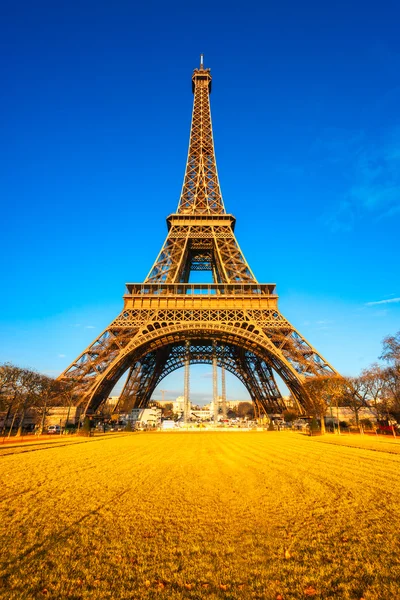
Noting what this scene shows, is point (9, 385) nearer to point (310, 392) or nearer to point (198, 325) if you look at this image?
point (198, 325)

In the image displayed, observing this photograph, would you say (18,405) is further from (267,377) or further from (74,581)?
(74,581)

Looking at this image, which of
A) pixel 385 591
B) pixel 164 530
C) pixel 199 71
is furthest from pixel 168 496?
pixel 199 71

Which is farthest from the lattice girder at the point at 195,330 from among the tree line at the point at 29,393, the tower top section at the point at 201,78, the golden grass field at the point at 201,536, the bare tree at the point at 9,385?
the tower top section at the point at 201,78

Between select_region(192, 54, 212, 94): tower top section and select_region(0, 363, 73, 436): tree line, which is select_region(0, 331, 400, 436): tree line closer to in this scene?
select_region(0, 363, 73, 436): tree line

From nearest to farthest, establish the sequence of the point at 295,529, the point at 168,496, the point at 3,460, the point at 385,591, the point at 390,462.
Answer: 1. the point at 385,591
2. the point at 295,529
3. the point at 168,496
4. the point at 390,462
5. the point at 3,460

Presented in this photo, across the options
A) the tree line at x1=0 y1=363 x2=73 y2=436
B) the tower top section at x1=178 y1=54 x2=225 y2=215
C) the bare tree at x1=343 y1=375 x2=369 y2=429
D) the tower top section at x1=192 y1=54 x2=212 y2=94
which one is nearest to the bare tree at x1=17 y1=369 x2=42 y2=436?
the tree line at x1=0 y1=363 x2=73 y2=436

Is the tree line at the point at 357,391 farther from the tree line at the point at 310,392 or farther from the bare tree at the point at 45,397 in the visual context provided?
the bare tree at the point at 45,397

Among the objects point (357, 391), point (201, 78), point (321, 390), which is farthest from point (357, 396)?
point (201, 78)
